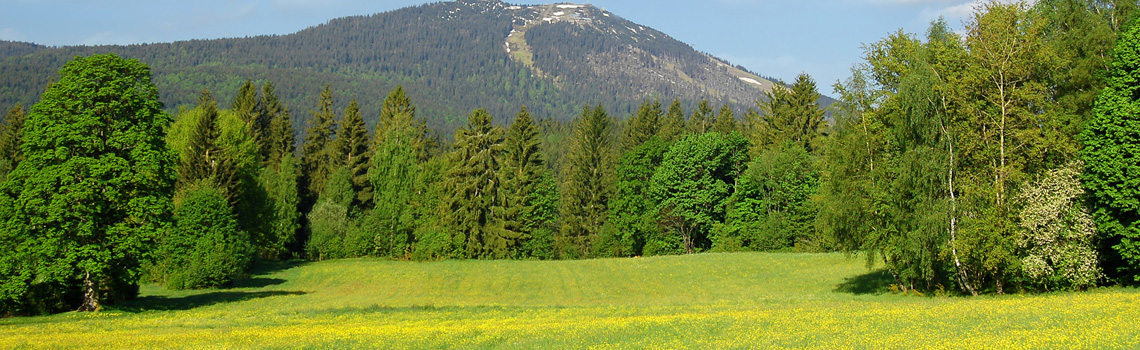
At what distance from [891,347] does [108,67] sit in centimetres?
3574

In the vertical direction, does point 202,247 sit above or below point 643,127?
below

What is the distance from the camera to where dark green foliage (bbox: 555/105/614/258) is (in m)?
86.6

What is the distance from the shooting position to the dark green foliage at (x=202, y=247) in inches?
1946

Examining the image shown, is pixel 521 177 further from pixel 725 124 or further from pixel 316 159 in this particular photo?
pixel 725 124

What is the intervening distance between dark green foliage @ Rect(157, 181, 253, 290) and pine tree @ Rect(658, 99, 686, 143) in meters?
49.9

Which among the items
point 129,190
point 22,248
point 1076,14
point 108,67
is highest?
point 1076,14

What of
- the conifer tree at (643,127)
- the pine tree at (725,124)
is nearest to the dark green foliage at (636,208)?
the conifer tree at (643,127)

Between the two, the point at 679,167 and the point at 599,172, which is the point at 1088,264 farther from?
the point at 599,172

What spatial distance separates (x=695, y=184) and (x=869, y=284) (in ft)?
112

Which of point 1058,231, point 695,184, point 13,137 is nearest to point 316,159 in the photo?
point 13,137

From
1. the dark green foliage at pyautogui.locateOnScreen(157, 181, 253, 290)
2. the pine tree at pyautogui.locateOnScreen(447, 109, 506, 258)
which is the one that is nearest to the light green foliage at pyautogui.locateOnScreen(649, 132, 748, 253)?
the pine tree at pyautogui.locateOnScreen(447, 109, 506, 258)

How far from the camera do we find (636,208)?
80.4 metres

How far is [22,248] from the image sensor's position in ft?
105

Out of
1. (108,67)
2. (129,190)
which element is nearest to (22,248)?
(129,190)
